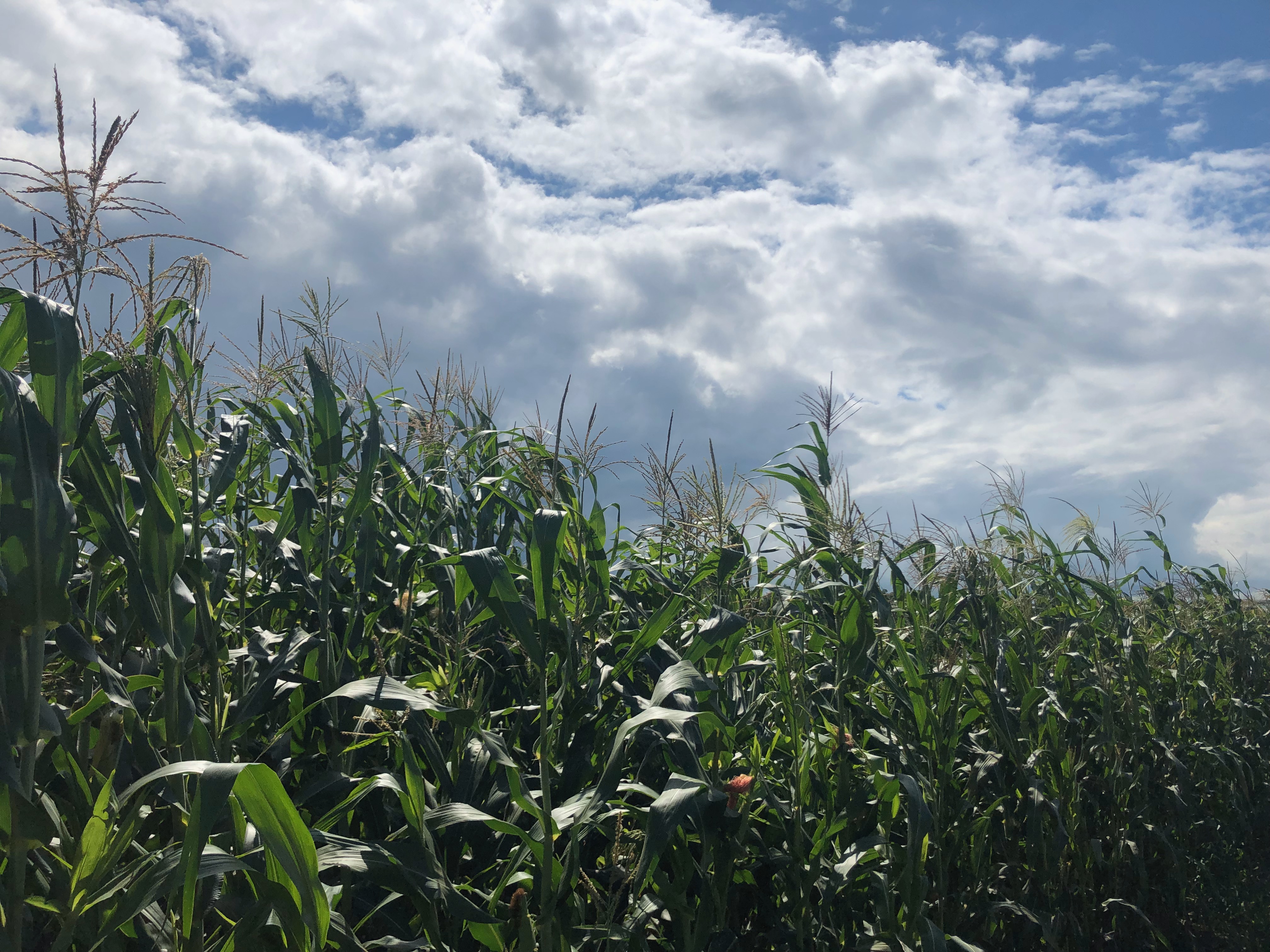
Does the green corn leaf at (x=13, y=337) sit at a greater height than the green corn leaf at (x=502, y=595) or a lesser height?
greater

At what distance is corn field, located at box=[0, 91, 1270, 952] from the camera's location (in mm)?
1225

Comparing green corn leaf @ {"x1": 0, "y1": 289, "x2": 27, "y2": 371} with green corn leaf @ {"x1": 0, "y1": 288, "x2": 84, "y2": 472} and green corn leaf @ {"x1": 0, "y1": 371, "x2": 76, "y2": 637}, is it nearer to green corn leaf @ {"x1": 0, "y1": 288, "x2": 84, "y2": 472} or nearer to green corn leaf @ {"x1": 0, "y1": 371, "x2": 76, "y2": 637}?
green corn leaf @ {"x1": 0, "y1": 288, "x2": 84, "y2": 472}

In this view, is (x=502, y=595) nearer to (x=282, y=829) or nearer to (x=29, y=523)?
(x=282, y=829)

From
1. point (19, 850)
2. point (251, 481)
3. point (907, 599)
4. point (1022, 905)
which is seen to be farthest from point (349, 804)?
point (1022, 905)

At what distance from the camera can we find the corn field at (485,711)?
1.22 meters

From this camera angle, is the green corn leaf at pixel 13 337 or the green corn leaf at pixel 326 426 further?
the green corn leaf at pixel 326 426

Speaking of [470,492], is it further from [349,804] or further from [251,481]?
[349,804]

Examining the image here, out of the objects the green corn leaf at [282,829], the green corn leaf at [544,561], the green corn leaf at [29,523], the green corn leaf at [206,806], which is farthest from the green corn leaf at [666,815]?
the green corn leaf at [29,523]

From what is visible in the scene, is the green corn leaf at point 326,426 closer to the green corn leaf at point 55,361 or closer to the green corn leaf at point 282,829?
the green corn leaf at point 55,361

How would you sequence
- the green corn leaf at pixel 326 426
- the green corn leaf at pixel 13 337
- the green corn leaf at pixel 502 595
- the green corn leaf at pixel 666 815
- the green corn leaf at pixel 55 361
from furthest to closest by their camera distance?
1. the green corn leaf at pixel 326 426
2. the green corn leaf at pixel 502 595
3. the green corn leaf at pixel 666 815
4. the green corn leaf at pixel 13 337
5. the green corn leaf at pixel 55 361

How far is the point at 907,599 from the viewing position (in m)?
2.53

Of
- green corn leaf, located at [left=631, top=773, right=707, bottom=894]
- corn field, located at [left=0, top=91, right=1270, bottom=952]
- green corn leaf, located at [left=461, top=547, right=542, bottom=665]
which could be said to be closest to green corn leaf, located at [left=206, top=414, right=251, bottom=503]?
corn field, located at [left=0, top=91, right=1270, bottom=952]

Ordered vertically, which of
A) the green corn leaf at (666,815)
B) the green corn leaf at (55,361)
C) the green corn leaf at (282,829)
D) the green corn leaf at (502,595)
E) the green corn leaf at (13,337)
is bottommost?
the green corn leaf at (666,815)

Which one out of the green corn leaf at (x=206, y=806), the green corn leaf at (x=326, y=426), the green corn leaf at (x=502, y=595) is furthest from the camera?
the green corn leaf at (x=326, y=426)
